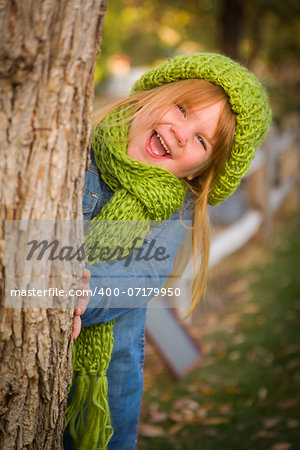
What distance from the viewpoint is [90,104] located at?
1.23 m

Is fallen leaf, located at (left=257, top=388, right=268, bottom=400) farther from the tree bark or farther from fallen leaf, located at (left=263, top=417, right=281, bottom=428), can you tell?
the tree bark

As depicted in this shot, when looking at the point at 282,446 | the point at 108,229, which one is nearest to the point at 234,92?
the point at 108,229

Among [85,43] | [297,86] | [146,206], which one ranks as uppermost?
[297,86]

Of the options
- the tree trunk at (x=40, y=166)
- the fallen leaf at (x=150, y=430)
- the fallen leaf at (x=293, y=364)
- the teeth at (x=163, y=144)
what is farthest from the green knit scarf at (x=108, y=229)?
the fallen leaf at (x=293, y=364)

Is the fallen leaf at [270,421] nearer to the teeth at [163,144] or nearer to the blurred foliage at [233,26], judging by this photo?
the teeth at [163,144]

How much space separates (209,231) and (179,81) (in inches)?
27.4

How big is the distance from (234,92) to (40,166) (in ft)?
3.03

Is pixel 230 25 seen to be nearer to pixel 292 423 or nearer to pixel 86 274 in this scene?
pixel 292 423

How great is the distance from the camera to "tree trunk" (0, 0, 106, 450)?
1.06 metres

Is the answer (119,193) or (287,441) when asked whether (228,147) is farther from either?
(287,441)

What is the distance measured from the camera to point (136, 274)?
1646mm

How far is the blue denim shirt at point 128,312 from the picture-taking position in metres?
1.63

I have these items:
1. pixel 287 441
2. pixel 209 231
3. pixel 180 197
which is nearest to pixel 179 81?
pixel 180 197

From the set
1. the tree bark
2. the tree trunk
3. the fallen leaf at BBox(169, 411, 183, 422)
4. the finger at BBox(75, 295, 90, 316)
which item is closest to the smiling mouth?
the tree trunk
